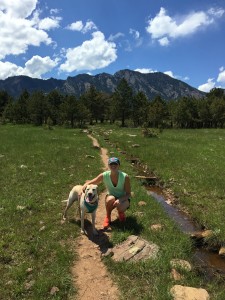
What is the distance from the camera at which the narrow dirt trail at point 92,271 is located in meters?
8.87

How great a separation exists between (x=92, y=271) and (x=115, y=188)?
4375 mm

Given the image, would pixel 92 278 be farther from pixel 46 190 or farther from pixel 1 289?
pixel 46 190

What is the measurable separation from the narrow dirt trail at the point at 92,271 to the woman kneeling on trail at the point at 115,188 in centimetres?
99

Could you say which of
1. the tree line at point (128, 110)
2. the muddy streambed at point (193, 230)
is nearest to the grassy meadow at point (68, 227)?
the muddy streambed at point (193, 230)

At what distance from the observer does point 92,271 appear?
9.98m

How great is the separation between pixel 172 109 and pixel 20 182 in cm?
9894

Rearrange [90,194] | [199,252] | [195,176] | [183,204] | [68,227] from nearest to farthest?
[90,194]
[199,252]
[68,227]
[183,204]
[195,176]

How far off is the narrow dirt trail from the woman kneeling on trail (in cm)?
99

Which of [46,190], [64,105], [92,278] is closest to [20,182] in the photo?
[46,190]

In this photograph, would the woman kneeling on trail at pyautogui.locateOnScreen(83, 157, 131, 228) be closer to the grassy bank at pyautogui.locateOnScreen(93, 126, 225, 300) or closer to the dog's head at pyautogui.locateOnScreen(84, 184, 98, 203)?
the grassy bank at pyautogui.locateOnScreen(93, 126, 225, 300)

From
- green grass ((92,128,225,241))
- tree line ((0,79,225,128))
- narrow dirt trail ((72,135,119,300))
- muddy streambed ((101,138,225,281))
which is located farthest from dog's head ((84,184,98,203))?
tree line ((0,79,225,128))

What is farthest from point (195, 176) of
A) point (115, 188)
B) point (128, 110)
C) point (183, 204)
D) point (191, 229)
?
point (128, 110)

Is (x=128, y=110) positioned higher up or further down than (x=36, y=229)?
higher up

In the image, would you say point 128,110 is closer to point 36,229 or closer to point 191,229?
point 191,229
